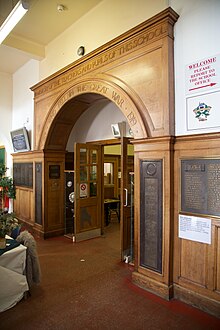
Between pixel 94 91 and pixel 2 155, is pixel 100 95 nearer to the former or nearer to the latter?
pixel 94 91

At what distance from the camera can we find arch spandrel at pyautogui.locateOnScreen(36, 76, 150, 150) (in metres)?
3.14

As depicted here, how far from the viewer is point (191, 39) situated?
2721mm

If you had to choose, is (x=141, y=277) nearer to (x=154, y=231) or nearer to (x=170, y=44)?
(x=154, y=231)

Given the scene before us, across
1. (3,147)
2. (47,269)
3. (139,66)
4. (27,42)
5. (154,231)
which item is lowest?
(47,269)

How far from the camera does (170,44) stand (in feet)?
9.40

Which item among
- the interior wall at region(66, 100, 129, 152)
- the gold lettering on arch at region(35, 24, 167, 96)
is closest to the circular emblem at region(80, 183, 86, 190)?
the interior wall at region(66, 100, 129, 152)

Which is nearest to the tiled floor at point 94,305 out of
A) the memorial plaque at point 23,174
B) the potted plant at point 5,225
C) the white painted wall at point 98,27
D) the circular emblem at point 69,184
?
the potted plant at point 5,225

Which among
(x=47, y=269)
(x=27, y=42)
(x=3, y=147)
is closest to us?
(x=47, y=269)

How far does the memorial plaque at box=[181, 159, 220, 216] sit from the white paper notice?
0.31 feet

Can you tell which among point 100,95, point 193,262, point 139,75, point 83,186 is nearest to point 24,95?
point 100,95

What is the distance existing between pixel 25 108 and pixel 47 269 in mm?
4449

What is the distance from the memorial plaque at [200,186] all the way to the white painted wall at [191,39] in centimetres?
40

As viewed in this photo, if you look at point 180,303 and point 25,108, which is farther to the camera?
point 25,108

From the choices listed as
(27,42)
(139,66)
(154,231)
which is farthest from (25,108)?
(154,231)
